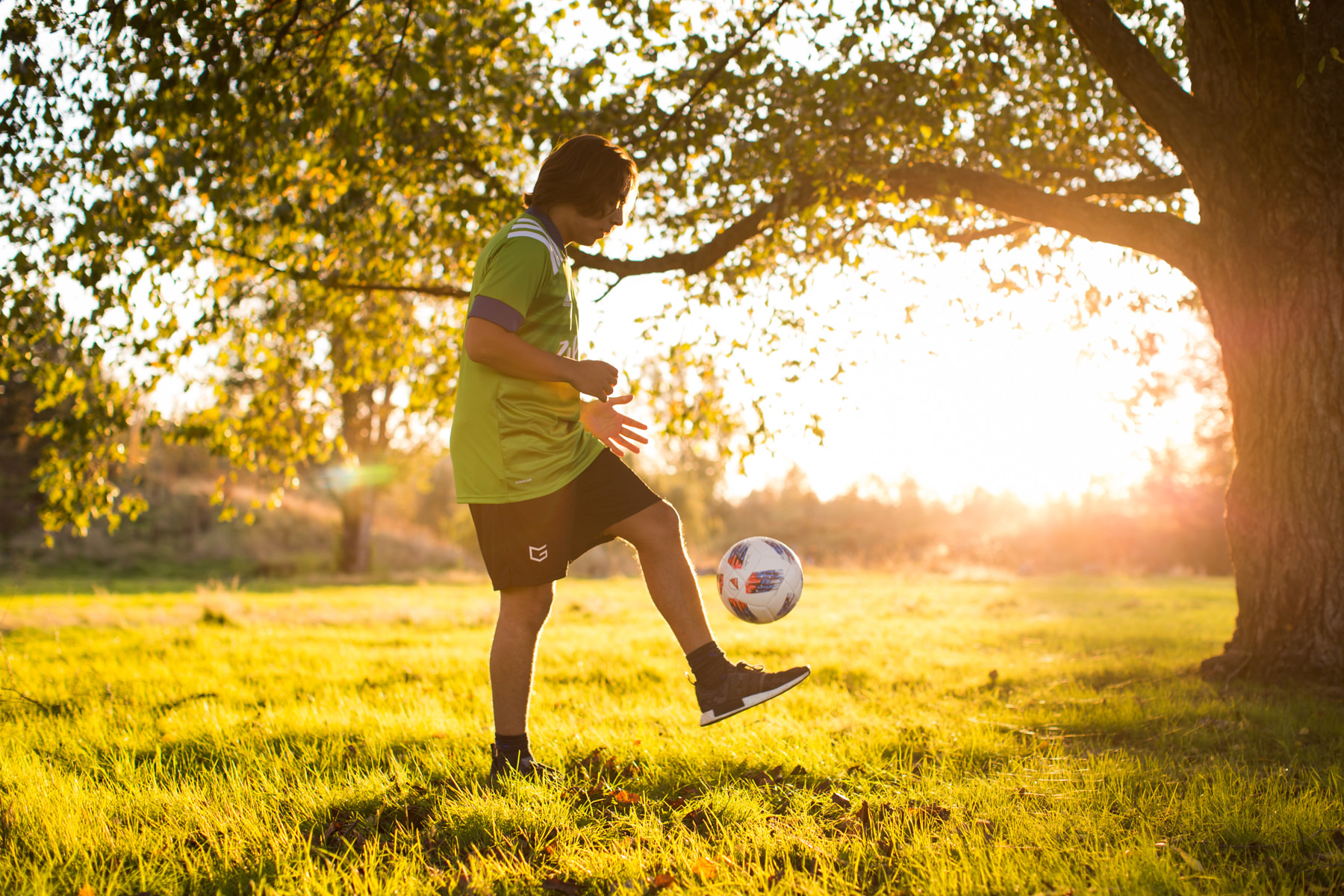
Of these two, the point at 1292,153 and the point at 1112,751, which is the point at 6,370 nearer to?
the point at 1112,751

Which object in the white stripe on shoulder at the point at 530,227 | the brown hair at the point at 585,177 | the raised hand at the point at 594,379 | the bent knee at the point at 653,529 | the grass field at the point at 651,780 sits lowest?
the grass field at the point at 651,780

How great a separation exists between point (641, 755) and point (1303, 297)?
4724mm

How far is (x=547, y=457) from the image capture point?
9.99 ft

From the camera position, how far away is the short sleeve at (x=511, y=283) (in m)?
2.91

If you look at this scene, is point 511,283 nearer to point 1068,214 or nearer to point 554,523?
point 554,523

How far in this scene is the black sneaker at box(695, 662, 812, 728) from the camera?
9.91 ft

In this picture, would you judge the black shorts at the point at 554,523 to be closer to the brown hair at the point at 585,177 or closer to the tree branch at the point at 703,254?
the brown hair at the point at 585,177

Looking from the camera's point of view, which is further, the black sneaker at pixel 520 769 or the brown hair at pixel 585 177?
the brown hair at pixel 585 177

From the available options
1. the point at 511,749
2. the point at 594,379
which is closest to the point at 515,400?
the point at 594,379

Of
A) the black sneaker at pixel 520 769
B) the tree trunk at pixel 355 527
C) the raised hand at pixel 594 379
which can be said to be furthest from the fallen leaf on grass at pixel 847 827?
the tree trunk at pixel 355 527

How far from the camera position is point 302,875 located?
2.21 meters

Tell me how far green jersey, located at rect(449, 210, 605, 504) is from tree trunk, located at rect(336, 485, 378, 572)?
2276 centimetres

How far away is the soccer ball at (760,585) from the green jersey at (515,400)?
117 centimetres

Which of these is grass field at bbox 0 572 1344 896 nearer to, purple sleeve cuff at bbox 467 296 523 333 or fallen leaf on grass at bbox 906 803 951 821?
fallen leaf on grass at bbox 906 803 951 821
